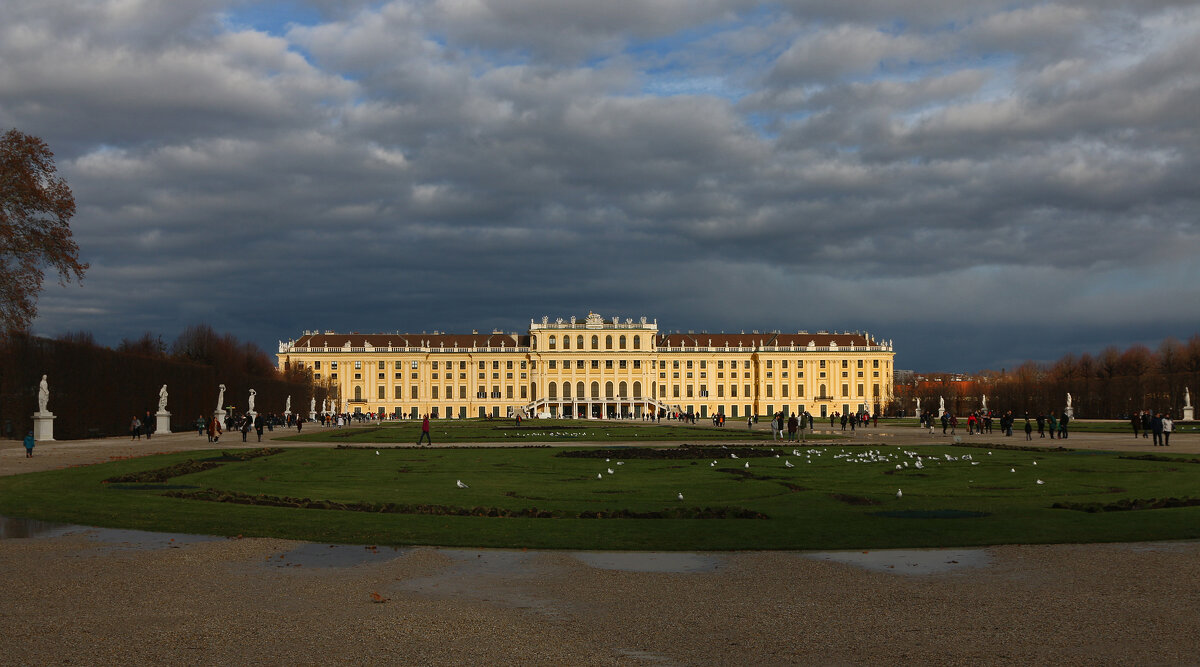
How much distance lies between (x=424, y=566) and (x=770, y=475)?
13.2 m

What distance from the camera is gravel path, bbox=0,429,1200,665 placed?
6.78 metres

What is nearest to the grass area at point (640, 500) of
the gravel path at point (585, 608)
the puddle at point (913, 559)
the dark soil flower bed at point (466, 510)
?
the dark soil flower bed at point (466, 510)

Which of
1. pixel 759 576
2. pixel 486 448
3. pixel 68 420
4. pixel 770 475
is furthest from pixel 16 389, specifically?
pixel 759 576

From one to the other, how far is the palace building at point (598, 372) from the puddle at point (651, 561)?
125 meters

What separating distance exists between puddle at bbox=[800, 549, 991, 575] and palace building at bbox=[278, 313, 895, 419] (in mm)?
124942

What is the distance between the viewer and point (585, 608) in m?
8.19

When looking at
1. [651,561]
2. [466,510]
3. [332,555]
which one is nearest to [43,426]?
[466,510]

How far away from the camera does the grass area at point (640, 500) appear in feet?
40.2

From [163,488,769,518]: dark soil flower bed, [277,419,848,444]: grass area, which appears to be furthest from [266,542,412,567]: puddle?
[277,419,848,444]: grass area

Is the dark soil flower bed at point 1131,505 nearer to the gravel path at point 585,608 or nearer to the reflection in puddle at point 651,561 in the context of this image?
the gravel path at point 585,608

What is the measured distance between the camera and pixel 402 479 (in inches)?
834

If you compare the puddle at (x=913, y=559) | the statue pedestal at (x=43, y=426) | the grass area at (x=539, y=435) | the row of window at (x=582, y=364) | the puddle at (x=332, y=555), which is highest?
the row of window at (x=582, y=364)

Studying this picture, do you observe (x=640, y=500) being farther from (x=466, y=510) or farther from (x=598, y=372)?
(x=598, y=372)

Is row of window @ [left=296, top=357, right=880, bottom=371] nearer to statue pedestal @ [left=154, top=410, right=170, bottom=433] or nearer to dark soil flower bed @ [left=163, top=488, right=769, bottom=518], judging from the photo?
statue pedestal @ [left=154, top=410, right=170, bottom=433]
